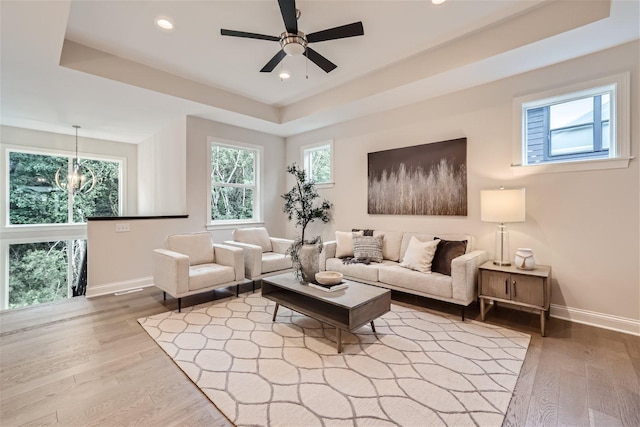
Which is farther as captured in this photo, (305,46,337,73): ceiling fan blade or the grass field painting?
the grass field painting

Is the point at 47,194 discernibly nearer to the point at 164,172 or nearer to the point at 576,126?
the point at 164,172

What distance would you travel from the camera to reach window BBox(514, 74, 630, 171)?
8.98ft

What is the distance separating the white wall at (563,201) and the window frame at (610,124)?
6 centimetres

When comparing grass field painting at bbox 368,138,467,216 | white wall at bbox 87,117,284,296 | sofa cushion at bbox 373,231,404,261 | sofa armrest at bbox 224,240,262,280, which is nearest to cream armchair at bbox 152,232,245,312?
sofa armrest at bbox 224,240,262,280

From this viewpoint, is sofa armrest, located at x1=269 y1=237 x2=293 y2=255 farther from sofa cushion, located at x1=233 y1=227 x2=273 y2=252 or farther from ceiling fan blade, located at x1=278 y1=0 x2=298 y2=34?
ceiling fan blade, located at x1=278 y1=0 x2=298 y2=34

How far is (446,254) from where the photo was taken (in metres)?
3.35

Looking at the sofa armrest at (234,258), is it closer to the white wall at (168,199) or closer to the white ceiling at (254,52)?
the white wall at (168,199)

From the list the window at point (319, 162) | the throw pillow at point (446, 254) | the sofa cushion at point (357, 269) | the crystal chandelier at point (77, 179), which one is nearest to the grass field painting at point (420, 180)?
the throw pillow at point (446, 254)

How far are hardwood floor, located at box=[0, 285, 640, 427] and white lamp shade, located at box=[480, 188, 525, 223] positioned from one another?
110cm

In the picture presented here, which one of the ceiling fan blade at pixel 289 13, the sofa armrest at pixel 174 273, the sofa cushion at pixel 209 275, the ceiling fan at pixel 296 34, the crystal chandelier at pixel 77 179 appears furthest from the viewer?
the crystal chandelier at pixel 77 179

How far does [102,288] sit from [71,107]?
269 centimetres

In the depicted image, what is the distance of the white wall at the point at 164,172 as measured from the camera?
4824 millimetres

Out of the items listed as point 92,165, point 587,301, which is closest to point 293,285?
point 587,301

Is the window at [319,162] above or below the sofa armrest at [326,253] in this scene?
above
